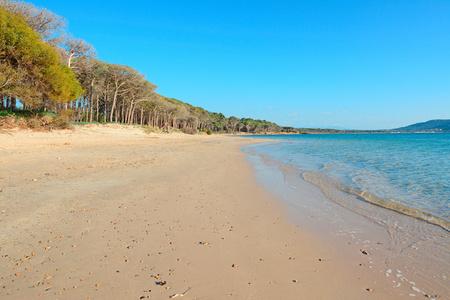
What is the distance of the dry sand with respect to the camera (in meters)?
2.49

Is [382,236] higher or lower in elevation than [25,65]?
lower

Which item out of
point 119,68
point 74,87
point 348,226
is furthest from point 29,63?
point 348,226

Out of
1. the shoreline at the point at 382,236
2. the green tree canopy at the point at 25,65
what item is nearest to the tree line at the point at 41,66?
the green tree canopy at the point at 25,65

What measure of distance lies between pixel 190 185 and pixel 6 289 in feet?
16.7

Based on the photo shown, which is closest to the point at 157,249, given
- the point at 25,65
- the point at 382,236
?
the point at 382,236

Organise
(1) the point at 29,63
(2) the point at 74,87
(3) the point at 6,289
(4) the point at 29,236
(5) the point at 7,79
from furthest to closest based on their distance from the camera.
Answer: (2) the point at 74,87
(1) the point at 29,63
(5) the point at 7,79
(4) the point at 29,236
(3) the point at 6,289

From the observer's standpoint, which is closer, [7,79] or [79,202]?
[79,202]

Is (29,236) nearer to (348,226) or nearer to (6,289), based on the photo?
(6,289)

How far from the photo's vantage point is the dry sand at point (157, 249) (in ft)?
8.17

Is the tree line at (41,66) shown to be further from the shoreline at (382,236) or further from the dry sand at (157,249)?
the shoreline at (382,236)

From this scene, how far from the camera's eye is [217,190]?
6891mm

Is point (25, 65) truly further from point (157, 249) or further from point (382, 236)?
point (382, 236)

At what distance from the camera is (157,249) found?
3.28 m

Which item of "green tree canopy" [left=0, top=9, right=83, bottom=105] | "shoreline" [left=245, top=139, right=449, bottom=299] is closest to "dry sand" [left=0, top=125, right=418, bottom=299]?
"shoreline" [left=245, top=139, right=449, bottom=299]
